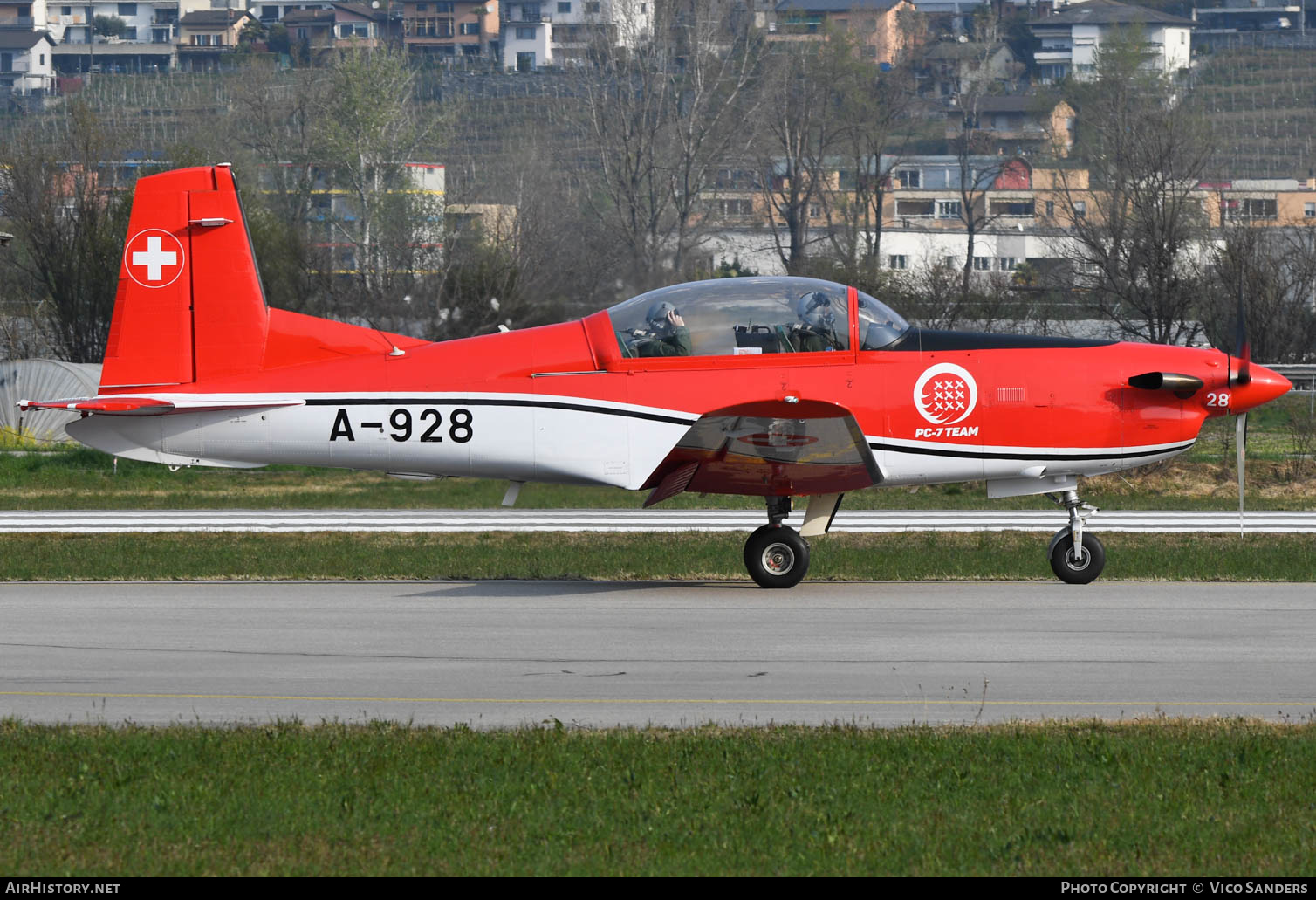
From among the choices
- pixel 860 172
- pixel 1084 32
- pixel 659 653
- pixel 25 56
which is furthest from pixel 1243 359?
pixel 25 56

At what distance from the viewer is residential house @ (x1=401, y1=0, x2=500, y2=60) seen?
170 meters

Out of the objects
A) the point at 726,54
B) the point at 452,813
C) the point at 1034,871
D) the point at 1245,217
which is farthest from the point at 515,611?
the point at 726,54

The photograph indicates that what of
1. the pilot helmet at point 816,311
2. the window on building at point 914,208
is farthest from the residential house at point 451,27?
the pilot helmet at point 816,311

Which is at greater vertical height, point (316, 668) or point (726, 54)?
point (726, 54)

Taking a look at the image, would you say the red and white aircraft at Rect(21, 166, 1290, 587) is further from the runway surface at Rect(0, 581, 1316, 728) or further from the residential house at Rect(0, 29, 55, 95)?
the residential house at Rect(0, 29, 55, 95)

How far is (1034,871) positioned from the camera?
589 cm

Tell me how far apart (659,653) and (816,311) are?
3640 mm

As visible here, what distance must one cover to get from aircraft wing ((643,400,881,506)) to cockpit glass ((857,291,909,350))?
72 cm

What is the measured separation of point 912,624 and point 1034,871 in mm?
5383

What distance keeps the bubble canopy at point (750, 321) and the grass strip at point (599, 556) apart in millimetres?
2564

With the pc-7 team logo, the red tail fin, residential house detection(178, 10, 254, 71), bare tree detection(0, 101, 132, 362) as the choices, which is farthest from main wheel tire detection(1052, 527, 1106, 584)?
residential house detection(178, 10, 254, 71)

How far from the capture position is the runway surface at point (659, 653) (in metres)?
8.76

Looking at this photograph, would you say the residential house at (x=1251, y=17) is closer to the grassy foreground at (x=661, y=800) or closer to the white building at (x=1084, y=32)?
the white building at (x=1084, y=32)

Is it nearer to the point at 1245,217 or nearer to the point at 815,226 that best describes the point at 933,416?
the point at 1245,217
